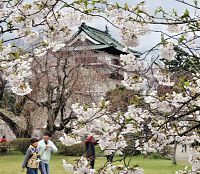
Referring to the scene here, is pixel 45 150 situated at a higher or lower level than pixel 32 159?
higher

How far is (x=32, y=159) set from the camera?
26.4ft

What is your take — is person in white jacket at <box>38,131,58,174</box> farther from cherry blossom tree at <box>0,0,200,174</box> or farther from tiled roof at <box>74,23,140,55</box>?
tiled roof at <box>74,23,140,55</box>

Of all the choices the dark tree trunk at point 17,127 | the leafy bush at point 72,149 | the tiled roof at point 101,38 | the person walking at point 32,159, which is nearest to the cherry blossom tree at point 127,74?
the person walking at point 32,159

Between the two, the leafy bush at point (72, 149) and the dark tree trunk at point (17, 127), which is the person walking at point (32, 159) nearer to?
the leafy bush at point (72, 149)

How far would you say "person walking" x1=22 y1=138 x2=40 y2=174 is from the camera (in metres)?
7.95

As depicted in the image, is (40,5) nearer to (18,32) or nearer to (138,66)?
(18,32)

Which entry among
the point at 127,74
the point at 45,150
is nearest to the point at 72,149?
the point at 45,150

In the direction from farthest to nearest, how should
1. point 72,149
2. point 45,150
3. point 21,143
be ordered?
point 21,143
point 72,149
point 45,150

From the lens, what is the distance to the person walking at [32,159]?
795 centimetres

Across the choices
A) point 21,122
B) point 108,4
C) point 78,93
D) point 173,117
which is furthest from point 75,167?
point 21,122

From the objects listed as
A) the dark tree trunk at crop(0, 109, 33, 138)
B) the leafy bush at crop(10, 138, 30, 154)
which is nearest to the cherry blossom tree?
the leafy bush at crop(10, 138, 30, 154)

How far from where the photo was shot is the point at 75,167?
11.0 ft

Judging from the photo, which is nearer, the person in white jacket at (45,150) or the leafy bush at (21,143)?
the person in white jacket at (45,150)

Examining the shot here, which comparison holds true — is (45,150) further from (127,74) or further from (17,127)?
(17,127)
